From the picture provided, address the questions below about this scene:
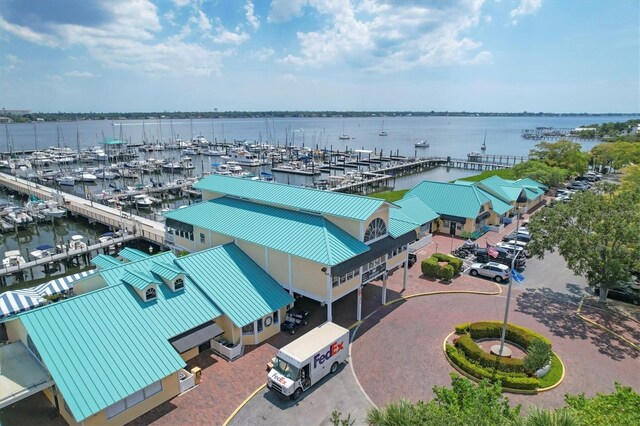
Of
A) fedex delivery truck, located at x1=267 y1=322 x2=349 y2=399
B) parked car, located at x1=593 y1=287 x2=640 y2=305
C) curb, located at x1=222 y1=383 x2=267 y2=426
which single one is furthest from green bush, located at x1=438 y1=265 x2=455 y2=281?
curb, located at x1=222 y1=383 x2=267 y2=426

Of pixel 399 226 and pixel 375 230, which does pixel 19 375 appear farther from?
pixel 399 226

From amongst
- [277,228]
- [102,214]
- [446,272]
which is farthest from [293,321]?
[102,214]

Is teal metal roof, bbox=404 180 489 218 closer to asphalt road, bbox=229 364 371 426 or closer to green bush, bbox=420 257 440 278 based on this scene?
green bush, bbox=420 257 440 278

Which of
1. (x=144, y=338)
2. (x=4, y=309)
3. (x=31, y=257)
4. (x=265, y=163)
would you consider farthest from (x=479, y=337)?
(x=265, y=163)

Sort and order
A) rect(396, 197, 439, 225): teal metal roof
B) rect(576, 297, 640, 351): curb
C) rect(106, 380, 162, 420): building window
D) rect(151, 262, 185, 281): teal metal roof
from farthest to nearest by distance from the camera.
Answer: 1. rect(396, 197, 439, 225): teal metal roof
2. rect(576, 297, 640, 351): curb
3. rect(151, 262, 185, 281): teal metal roof
4. rect(106, 380, 162, 420): building window

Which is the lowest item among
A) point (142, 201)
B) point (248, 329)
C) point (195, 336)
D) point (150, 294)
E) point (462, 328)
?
point (462, 328)

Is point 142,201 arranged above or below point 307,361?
below

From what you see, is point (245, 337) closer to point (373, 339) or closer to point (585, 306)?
point (373, 339)
